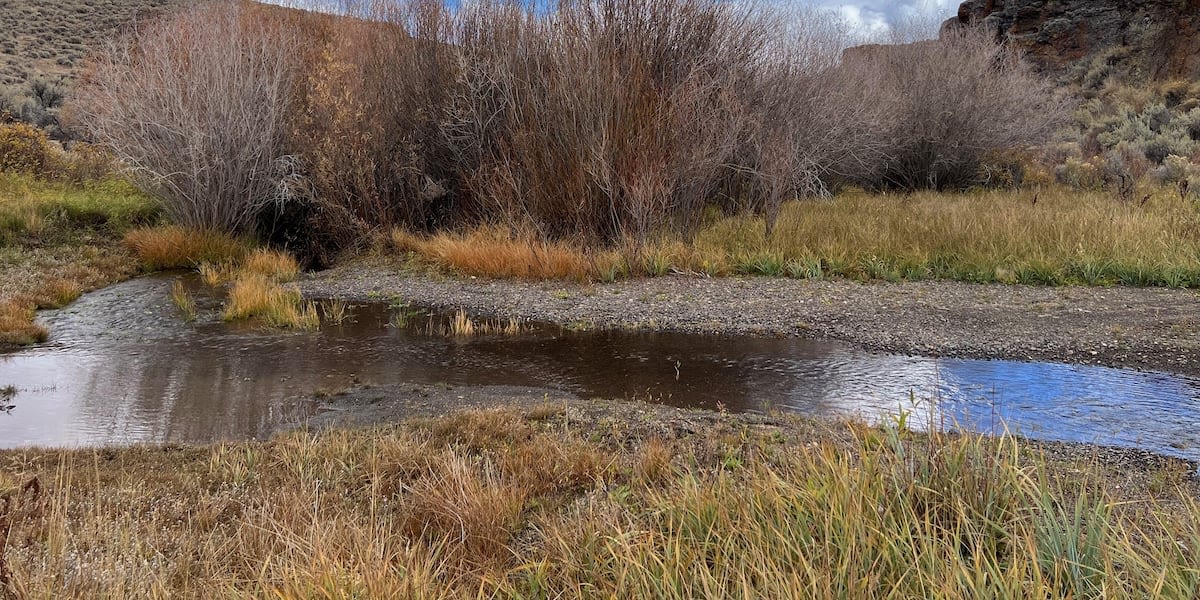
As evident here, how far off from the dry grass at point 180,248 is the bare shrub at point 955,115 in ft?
50.1

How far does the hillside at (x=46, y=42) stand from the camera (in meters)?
24.0

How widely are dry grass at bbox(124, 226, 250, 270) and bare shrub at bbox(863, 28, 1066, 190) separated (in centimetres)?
1528

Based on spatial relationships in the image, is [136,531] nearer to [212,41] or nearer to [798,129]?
[212,41]

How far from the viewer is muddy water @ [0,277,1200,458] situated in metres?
5.40

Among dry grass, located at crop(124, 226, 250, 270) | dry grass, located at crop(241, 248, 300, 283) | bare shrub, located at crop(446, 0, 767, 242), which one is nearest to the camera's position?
bare shrub, located at crop(446, 0, 767, 242)

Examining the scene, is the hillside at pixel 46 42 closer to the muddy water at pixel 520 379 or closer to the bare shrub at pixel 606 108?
the bare shrub at pixel 606 108

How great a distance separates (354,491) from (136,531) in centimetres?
97

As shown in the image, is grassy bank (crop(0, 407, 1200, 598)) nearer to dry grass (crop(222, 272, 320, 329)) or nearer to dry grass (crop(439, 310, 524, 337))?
dry grass (crop(439, 310, 524, 337))

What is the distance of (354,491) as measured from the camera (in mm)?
3727

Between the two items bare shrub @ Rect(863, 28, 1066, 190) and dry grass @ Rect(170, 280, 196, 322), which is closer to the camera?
dry grass @ Rect(170, 280, 196, 322)

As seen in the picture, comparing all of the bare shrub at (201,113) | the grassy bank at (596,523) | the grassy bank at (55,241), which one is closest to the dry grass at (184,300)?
the grassy bank at (55,241)

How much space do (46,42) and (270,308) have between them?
32920 millimetres

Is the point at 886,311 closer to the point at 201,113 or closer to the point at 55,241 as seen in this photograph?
the point at 201,113

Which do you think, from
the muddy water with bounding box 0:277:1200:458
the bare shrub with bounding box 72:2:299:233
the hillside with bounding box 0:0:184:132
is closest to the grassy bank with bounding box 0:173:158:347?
the muddy water with bounding box 0:277:1200:458
